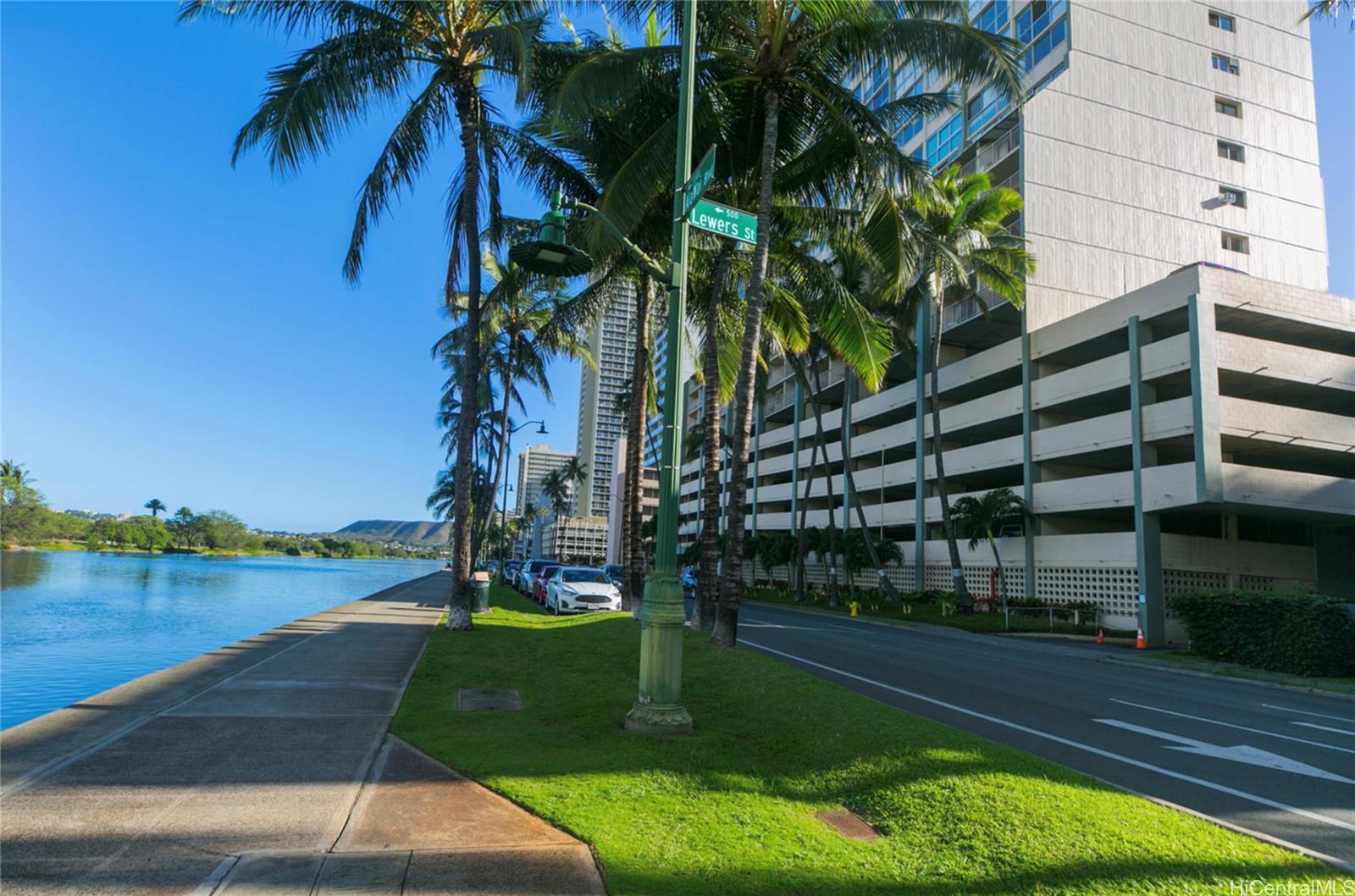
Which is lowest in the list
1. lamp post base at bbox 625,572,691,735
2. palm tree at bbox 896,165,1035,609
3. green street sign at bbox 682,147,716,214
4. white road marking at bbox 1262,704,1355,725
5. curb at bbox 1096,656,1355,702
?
curb at bbox 1096,656,1355,702

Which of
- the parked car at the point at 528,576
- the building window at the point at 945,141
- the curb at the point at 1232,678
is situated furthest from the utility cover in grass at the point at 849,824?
the building window at the point at 945,141

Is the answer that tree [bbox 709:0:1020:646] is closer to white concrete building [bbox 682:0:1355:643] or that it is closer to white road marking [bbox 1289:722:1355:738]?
white road marking [bbox 1289:722:1355:738]

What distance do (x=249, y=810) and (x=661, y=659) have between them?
3650 mm

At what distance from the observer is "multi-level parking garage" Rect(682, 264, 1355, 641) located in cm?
2550

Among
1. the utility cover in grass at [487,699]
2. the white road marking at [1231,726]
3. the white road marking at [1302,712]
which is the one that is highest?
the utility cover in grass at [487,699]

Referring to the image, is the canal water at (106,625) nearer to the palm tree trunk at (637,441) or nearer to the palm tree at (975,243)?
the palm tree trunk at (637,441)

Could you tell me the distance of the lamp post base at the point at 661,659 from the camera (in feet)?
25.3

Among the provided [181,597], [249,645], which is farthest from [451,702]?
[181,597]

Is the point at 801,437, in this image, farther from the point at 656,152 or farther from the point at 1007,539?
the point at 656,152

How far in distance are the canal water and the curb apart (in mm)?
20517

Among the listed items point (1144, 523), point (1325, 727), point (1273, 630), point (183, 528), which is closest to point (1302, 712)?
point (1325, 727)

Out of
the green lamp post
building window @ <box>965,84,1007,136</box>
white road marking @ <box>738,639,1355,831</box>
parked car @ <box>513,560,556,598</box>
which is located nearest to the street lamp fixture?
the green lamp post

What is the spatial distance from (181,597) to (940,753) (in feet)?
107

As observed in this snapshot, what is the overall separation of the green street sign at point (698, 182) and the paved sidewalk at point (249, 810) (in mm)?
5826
